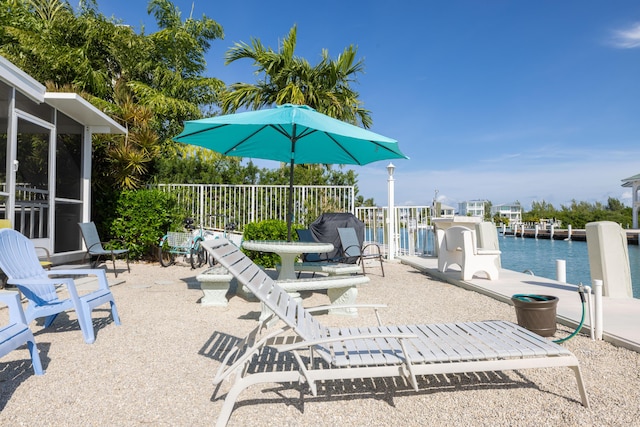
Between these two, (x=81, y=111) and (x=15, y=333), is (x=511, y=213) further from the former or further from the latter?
(x=15, y=333)

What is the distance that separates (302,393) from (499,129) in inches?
871

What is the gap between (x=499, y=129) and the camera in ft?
69.9

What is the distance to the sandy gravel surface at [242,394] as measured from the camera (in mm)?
1982

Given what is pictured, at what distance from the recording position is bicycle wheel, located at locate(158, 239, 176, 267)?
26.8 ft

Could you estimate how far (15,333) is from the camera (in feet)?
7.23

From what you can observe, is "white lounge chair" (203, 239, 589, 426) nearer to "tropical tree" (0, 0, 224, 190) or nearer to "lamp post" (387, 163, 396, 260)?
"lamp post" (387, 163, 396, 260)

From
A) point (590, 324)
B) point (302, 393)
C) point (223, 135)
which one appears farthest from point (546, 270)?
point (302, 393)

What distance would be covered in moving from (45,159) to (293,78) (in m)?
7.52

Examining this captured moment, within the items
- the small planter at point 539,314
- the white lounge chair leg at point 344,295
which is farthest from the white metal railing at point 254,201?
the small planter at point 539,314

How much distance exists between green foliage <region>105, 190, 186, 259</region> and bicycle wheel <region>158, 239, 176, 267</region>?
0.91 ft

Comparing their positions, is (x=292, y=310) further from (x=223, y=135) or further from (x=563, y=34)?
(x=563, y=34)

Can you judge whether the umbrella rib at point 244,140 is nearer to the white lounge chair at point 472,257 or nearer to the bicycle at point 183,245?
the bicycle at point 183,245

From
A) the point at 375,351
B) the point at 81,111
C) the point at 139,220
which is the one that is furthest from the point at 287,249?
the point at 139,220

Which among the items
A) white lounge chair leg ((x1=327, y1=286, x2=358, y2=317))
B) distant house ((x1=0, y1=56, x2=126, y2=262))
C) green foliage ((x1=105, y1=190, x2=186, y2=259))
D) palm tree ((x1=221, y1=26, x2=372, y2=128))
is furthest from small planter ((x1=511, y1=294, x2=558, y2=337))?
palm tree ((x1=221, y1=26, x2=372, y2=128))
